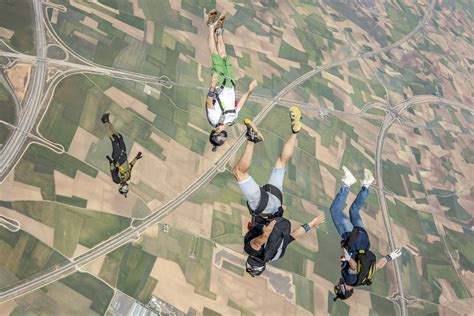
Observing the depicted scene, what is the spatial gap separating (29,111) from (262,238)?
45.3ft

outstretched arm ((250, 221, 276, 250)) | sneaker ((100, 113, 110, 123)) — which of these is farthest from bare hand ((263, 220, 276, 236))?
sneaker ((100, 113, 110, 123))

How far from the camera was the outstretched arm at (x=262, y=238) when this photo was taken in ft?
42.1

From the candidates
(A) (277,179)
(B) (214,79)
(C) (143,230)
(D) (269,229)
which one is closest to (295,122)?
(A) (277,179)

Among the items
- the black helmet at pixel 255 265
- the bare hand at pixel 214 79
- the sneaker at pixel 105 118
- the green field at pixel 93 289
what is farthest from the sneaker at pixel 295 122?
the green field at pixel 93 289

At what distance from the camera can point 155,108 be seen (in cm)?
2286

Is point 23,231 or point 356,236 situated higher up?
point 356,236

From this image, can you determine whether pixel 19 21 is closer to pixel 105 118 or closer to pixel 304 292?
pixel 105 118

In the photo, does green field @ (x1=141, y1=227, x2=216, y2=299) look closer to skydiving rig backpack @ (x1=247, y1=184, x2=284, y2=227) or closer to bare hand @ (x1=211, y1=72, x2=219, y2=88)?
skydiving rig backpack @ (x1=247, y1=184, x2=284, y2=227)

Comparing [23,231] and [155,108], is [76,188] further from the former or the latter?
[155,108]

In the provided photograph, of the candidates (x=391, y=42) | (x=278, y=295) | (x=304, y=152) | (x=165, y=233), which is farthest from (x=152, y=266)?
(x=391, y=42)

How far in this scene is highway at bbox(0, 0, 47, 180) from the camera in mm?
17734

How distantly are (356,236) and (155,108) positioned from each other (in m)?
13.4

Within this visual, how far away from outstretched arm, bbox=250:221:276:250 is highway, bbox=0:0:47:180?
38.8ft

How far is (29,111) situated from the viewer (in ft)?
63.3
